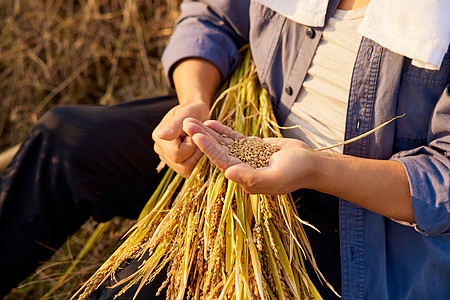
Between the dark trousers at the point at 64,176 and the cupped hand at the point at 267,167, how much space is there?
1.32 ft

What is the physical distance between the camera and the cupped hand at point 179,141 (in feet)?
3.32

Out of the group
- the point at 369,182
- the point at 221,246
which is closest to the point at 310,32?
the point at 369,182

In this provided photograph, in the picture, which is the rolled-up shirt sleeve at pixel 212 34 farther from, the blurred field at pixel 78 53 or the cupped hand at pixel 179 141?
the blurred field at pixel 78 53

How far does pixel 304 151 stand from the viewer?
904 millimetres

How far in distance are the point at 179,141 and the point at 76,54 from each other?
5.02 ft

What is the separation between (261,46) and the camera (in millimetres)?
1229

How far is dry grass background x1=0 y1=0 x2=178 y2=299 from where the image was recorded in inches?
88.7

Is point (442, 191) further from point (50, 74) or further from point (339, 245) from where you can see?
point (50, 74)

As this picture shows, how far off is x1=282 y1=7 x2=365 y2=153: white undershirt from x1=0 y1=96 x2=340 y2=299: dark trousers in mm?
496

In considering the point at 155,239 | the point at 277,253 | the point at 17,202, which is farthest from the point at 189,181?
the point at 17,202

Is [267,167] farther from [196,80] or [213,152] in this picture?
[196,80]

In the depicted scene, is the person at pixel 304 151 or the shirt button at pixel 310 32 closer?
the person at pixel 304 151

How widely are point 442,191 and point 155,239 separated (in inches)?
26.1

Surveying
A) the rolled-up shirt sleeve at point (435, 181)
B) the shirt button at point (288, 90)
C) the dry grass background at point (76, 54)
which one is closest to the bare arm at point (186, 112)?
the shirt button at point (288, 90)
